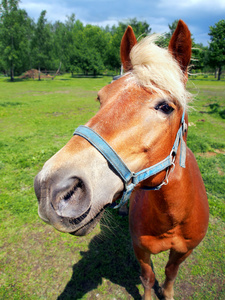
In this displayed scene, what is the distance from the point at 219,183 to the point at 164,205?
396 cm

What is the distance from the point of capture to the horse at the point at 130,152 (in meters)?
1.13

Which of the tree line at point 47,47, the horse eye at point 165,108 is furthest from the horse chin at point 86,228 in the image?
the tree line at point 47,47

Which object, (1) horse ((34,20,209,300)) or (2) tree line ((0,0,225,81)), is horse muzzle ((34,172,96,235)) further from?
(2) tree line ((0,0,225,81))

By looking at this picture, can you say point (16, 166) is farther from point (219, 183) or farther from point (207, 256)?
point (219, 183)

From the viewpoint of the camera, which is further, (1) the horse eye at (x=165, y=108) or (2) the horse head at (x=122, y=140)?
(1) the horse eye at (x=165, y=108)

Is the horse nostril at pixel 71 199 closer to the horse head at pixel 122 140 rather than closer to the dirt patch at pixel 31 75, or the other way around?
the horse head at pixel 122 140

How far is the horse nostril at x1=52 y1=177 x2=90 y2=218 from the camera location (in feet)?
3.59

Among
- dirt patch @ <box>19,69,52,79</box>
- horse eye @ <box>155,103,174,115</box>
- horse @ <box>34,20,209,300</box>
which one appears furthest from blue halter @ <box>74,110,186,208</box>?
dirt patch @ <box>19,69,52,79</box>

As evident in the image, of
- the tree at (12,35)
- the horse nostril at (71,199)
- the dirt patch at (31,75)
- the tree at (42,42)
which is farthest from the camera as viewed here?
the dirt patch at (31,75)

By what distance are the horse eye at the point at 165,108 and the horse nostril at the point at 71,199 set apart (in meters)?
0.76

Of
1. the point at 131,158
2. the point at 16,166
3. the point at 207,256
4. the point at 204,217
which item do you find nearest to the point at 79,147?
the point at 131,158

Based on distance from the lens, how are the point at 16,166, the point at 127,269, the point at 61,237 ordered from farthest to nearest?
the point at 16,166, the point at 61,237, the point at 127,269

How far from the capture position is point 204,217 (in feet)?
7.36

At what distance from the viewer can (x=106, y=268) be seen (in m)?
3.03
